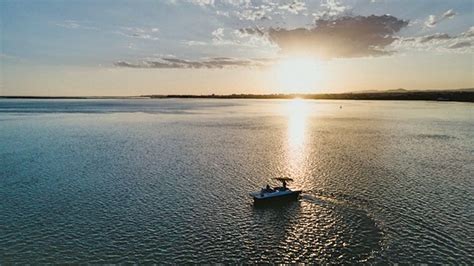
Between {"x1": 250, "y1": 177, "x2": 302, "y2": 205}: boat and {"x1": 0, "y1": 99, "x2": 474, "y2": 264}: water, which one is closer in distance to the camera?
{"x1": 0, "y1": 99, "x2": 474, "y2": 264}: water

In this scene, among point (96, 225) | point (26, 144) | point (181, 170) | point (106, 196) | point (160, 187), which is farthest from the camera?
point (26, 144)

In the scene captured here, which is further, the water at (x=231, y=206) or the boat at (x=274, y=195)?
the boat at (x=274, y=195)

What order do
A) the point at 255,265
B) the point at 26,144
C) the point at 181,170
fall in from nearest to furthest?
the point at 255,265 < the point at 181,170 < the point at 26,144

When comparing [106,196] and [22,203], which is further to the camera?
[106,196]

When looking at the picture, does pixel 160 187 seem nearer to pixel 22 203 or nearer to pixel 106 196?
pixel 106 196

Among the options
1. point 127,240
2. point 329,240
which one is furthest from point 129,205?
point 329,240

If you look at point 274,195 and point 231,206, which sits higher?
point 274,195

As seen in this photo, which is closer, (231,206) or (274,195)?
(231,206)

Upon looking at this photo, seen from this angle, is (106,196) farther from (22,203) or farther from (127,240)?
(127,240)

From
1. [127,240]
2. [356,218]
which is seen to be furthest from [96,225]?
[356,218]
